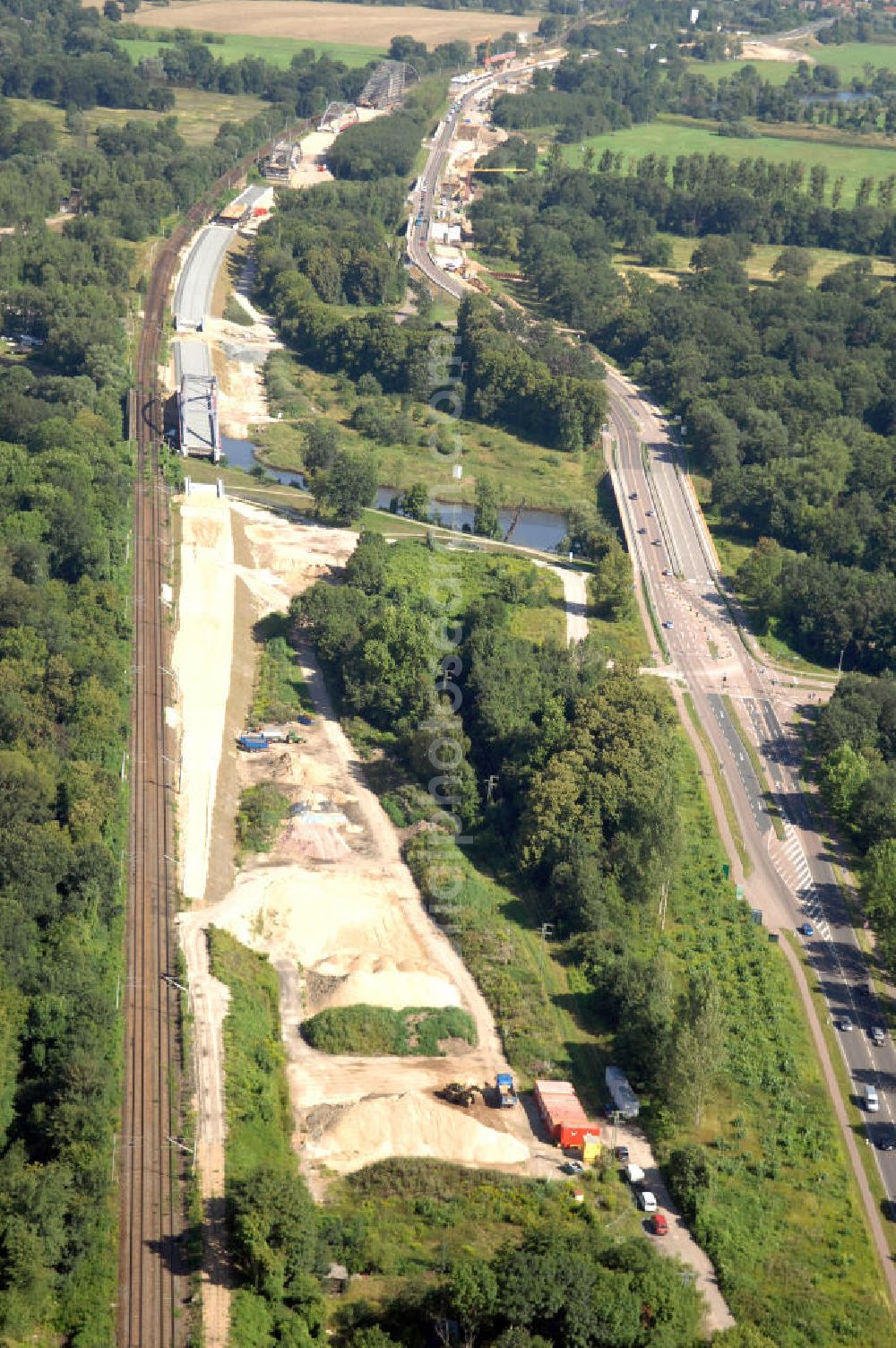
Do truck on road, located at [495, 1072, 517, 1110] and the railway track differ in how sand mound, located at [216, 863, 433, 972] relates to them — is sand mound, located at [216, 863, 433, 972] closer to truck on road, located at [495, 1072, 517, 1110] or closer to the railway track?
the railway track

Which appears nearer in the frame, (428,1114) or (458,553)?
(428,1114)

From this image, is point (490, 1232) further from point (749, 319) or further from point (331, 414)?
point (749, 319)

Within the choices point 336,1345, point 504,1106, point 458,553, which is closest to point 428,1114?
point 504,1106

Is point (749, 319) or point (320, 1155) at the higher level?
point (749, 319)

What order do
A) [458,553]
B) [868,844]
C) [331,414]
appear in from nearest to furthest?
[868,844], [458,553], [331,414]

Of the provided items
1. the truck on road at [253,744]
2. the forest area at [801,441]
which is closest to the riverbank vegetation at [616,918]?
the truck on road at [253,744]
